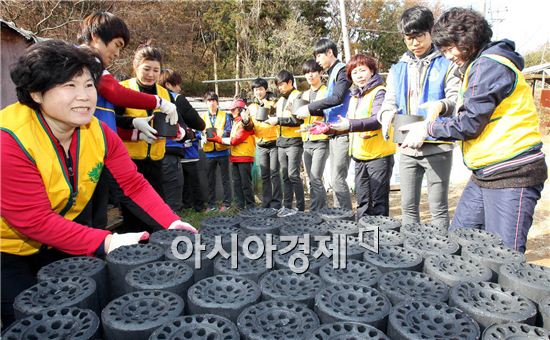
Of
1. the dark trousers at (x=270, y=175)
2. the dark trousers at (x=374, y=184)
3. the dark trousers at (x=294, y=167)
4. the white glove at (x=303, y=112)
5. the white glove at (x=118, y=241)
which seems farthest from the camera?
the dark trousers at (x=270, y=175)

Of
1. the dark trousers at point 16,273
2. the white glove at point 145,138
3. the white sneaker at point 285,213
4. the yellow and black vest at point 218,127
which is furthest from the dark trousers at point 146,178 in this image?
the yellow and black vest at point 218,127

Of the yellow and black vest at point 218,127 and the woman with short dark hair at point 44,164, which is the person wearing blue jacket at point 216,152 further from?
the woman with short dark hair at point 44,164

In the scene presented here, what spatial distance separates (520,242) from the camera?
189cm

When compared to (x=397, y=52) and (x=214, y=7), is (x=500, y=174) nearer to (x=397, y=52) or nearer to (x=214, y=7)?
(x=214, y=7)

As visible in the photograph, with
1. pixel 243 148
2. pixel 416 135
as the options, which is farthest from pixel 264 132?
pixel 416 135

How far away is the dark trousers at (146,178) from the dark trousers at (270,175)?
2164 millimetres

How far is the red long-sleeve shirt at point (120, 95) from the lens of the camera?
8.13 ft

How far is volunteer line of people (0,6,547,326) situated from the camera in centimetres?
152

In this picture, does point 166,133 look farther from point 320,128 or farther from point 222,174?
point 222,174

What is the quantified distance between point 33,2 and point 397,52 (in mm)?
23288

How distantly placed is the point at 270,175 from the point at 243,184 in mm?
406

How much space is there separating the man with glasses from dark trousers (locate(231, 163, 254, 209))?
2.74 m

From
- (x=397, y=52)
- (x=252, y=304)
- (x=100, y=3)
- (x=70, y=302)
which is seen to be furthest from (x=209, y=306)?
(x=397, y=52)

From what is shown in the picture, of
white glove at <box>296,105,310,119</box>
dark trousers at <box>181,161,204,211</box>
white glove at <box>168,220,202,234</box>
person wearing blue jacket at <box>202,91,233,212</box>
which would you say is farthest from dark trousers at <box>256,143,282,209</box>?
white glove at <box>168,220,202,234</box>
